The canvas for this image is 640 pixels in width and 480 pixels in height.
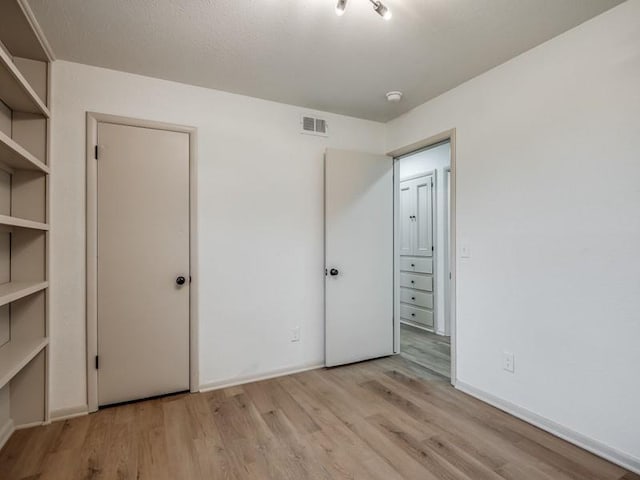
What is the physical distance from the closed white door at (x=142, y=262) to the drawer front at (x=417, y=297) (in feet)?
9.95

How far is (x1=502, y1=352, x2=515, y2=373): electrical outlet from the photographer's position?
7.48 ft

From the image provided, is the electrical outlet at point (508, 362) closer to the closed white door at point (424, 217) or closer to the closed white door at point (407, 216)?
the closed white door at point (424, 217)

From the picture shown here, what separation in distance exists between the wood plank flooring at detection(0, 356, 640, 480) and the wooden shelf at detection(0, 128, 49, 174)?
64.9 inches

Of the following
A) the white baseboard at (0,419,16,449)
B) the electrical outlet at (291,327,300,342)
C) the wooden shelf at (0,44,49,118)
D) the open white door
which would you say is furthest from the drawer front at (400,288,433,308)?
the wooden shelf at (0,44,49,118)

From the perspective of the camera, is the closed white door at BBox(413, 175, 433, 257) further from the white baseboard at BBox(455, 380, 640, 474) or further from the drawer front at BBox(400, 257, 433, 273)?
the white baseboard at BBox(455, 380, 640, 474)

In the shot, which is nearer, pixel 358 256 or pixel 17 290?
pixel 17 290

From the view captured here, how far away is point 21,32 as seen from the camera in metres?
1.88

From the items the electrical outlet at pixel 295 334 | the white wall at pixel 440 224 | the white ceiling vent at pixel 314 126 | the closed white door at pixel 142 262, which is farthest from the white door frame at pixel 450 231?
the closed white door at pixel 142 262

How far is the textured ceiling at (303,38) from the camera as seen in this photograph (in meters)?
1.77

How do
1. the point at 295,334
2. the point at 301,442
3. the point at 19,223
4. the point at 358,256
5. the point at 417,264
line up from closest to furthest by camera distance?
1. the point at 19,223
2. the point at 301,442
3. the point at 295,334
4. the point at 358,256
5. the point at 417,264

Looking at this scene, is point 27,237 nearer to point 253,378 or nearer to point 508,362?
point 253,378

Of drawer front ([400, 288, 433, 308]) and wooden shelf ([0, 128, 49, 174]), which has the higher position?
wooden shelf ([0, 128, 49, 174])

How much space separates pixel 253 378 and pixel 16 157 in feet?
7.30

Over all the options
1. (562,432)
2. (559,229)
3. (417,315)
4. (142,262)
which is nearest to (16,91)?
(142,262)
